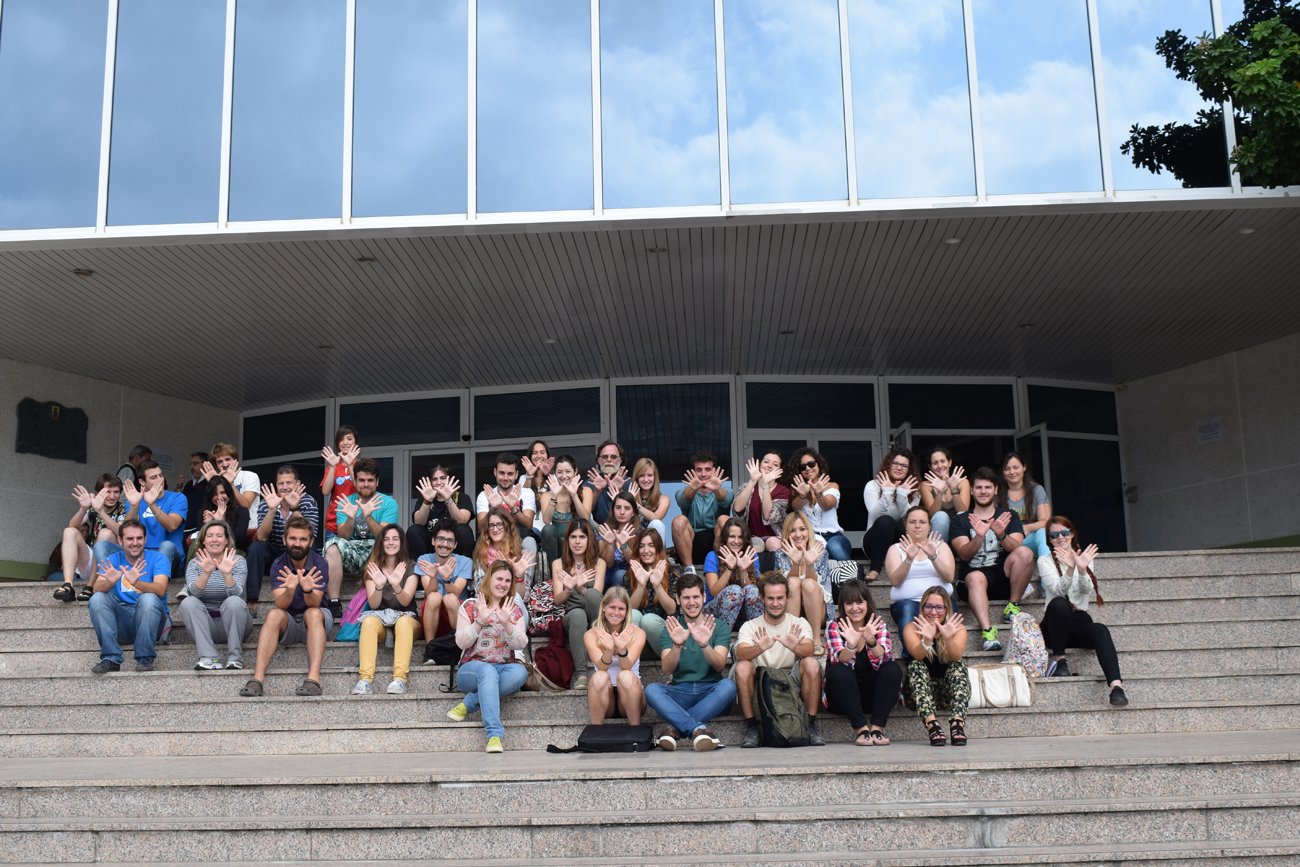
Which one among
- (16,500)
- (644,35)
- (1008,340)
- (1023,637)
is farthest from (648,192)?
(16,500)

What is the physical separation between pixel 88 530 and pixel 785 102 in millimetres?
7311

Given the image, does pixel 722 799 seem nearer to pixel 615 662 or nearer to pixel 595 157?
pixel 615 662

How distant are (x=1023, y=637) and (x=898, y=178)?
13.4 ft

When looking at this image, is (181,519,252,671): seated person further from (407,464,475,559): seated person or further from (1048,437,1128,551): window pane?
(1048,437,1128,551): window pane

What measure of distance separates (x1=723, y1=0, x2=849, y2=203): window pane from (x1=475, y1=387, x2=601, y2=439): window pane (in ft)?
18.8

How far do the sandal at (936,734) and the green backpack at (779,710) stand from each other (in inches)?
28.6

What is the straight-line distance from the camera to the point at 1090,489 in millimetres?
14727

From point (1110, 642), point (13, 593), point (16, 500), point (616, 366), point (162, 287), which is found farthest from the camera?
point (616, 366)

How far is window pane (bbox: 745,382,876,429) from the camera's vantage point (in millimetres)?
14516

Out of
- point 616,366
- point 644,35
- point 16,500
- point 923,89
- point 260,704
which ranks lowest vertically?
point 260,704

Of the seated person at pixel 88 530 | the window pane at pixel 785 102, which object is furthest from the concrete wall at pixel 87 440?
the window pane at pixel 785 102

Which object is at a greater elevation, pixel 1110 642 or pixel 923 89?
pixel 923 89

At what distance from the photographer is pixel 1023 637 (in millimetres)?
7277

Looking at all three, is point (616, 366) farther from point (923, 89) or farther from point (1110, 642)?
point (1110, 642)
